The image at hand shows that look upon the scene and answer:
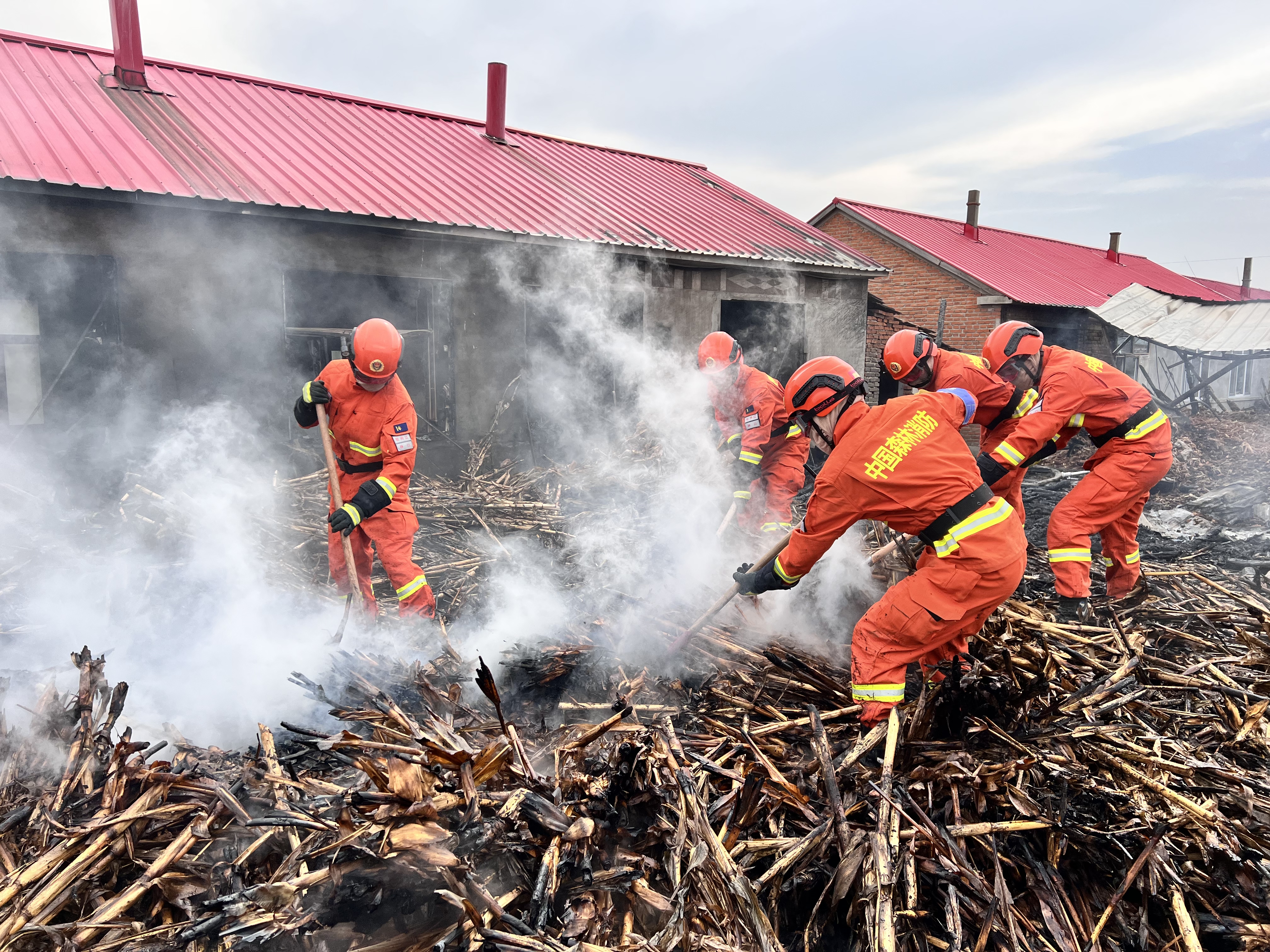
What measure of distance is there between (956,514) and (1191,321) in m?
18.1

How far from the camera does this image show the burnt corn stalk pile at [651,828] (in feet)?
6.61

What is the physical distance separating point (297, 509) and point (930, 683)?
5.88 m

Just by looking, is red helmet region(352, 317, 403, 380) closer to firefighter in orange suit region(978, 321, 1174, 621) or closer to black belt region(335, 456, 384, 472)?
black belt region(335, 456, 384, 472)

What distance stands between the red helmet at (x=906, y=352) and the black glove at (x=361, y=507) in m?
3.61

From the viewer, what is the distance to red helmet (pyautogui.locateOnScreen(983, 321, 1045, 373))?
202 inches

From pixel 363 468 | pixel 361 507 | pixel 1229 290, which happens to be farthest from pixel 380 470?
pixel 1229 290

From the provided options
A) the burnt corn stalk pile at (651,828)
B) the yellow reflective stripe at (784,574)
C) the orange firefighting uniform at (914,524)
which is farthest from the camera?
the yellow reflective stripe at (784,574)

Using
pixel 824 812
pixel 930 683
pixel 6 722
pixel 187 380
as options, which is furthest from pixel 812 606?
pixel 187 380

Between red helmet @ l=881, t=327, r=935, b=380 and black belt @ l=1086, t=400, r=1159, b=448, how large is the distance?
1277 millimetres

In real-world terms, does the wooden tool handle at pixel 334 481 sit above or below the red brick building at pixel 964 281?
below

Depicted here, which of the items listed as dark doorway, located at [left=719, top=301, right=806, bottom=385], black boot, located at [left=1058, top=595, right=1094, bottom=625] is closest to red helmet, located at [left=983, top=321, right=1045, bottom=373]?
black boot, located at [left=1058, top=595, right=1094, bottom=625]

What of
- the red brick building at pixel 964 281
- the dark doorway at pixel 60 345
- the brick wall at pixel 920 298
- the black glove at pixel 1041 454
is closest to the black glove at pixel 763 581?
the black glove at pixel 1041 454

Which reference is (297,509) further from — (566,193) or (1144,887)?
(1144,887)

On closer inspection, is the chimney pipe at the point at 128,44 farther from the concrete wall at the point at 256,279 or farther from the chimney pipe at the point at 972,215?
the chimney pipe at the point at 972,215
